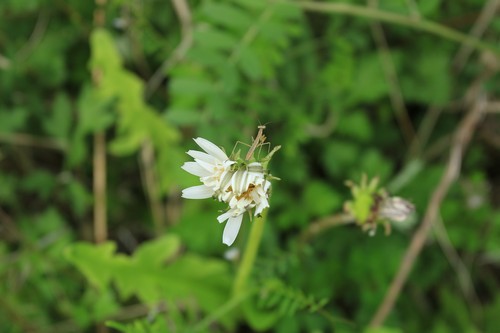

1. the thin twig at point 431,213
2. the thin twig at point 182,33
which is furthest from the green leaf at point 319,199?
the thin twig at point 182,33

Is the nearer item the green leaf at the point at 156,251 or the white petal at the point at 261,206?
the white petal at the point at 261,206

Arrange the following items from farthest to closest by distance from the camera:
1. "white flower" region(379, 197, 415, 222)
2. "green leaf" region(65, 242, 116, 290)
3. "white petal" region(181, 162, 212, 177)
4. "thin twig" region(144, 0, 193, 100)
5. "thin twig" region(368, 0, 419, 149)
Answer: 1. "thin twig" region(368, 0, 419, 149)
2. "thin twig" region(144, 0, 193, 100)
3. "green leaf" region(65, 242, 116, 290)
4. "white flower" region(379, 197, 415, 222)
5. "white petal" region(181, 162, 212, 177)

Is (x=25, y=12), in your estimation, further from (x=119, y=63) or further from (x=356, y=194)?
(x=356, y=194)

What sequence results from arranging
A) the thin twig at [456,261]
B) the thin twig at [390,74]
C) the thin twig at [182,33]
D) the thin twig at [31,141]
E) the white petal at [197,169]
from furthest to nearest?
1. the thin twig at [31,141]
2. the thin twig at [390,74]
3. the thin twig at [182,33]
4. the thin twig at [456,261]
5. the white petal at [197,169]

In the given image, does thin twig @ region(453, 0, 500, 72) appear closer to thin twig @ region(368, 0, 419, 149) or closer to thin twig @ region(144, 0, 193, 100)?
thin twig @ region(368, 0, 419, 149)

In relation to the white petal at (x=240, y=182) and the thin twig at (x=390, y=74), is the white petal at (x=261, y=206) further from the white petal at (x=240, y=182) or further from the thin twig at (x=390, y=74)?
the thin twig at (x=390, y=74)

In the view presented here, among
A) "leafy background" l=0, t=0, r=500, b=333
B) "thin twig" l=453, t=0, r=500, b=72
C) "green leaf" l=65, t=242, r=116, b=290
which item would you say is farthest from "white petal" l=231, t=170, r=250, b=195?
"thin twig" l=453, t=0, r=500, b=72

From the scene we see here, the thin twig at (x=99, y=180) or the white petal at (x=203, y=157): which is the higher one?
the thin twig at (x=99, y=180)

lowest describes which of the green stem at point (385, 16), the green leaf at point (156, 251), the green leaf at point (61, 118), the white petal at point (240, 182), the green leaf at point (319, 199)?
the white petal at point (240, 182)
